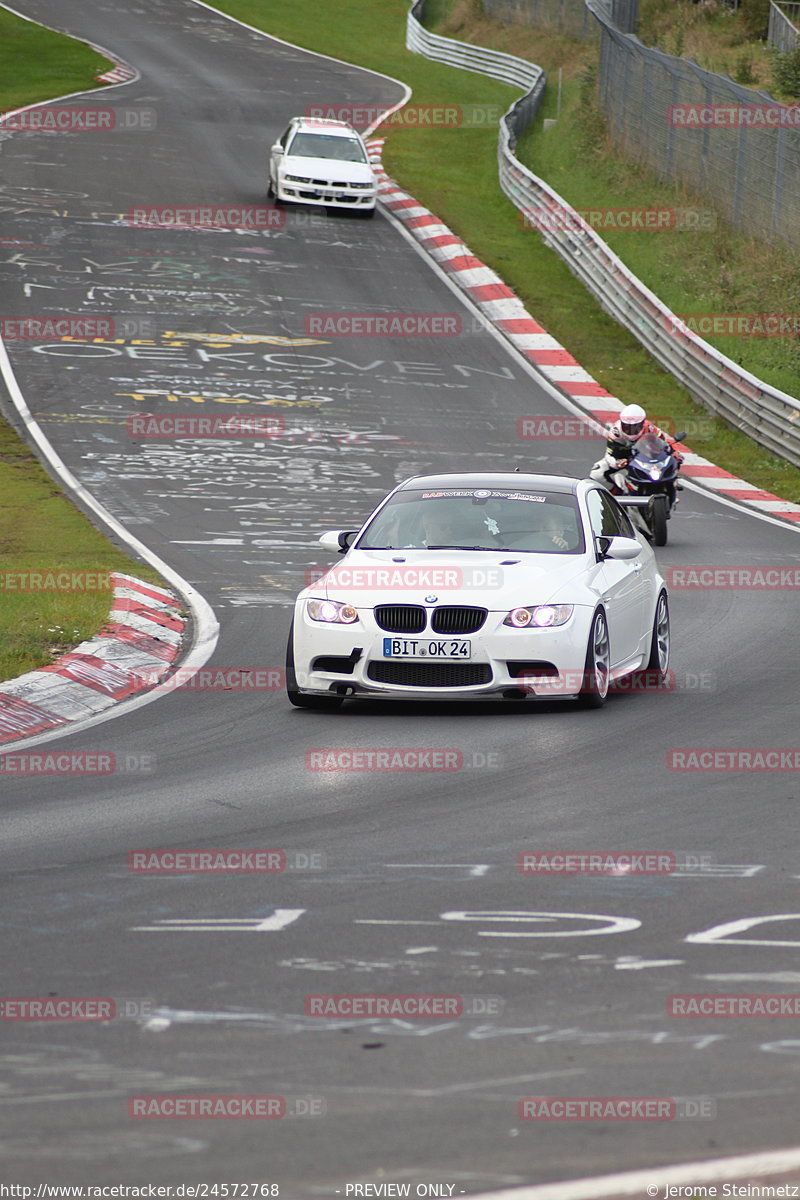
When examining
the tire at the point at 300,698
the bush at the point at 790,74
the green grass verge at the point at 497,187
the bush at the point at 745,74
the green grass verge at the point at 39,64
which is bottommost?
the green grass verge at the point at 39,64

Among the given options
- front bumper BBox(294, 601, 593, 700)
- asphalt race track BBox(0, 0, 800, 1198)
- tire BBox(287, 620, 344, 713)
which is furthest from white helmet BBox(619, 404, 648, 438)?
tire BBox(287, 620, 344, 713)

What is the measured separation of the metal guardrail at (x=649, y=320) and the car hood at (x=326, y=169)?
11.5 feet

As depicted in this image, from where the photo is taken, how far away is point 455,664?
34.7 ft

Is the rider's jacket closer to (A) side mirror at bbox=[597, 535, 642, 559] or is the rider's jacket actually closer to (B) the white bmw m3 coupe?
(B) the white bmw m3 coupe

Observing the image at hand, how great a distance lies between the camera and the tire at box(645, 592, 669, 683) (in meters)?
12.0

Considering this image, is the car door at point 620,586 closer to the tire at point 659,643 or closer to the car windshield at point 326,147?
the tire at point 659,643

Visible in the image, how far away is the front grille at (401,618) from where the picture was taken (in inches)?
419

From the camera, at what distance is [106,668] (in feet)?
38.9

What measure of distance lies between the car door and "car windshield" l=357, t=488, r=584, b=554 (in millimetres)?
276

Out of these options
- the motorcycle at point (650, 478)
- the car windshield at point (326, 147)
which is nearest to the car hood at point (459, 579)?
the motorcycle at point (650, 478)

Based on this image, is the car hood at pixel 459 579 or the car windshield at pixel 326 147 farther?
the car windshield at pixel 326 147

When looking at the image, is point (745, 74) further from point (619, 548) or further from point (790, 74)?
point (619, 548)

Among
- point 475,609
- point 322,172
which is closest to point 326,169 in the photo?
point 322,172

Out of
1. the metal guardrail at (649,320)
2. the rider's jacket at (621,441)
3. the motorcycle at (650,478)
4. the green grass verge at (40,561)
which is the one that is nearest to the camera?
the green grass verge at (40,561)
